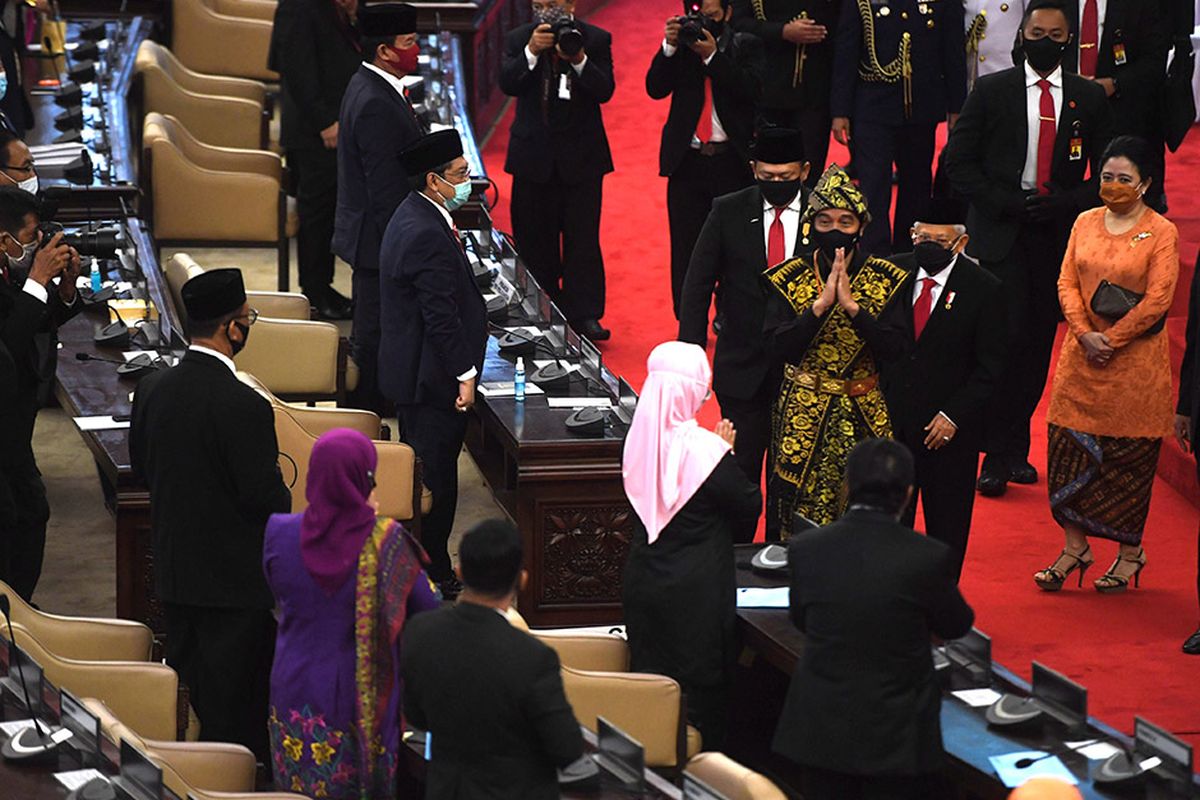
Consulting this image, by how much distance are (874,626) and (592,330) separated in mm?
4756

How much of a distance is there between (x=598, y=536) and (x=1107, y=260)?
71.1 inches

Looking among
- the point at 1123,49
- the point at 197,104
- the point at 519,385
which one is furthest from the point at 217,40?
the point at 1123,49

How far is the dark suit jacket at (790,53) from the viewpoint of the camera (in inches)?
329

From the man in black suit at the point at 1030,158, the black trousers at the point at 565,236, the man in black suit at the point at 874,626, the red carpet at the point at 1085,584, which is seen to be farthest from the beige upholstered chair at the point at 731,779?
the black trousers at the point at 565,236

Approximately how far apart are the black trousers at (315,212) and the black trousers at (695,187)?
1.56 metres

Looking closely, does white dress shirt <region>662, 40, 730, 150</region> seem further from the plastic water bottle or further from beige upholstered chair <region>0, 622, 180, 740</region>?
beige upholstered chair <region>0, 622, 180, 740</region>

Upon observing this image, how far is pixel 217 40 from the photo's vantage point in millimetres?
11383

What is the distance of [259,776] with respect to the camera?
5.27 meters

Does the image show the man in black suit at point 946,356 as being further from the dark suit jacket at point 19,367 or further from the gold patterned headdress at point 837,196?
the dark suit jacket at point 19,367

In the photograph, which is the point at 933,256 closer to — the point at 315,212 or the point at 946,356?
the point at 946,356

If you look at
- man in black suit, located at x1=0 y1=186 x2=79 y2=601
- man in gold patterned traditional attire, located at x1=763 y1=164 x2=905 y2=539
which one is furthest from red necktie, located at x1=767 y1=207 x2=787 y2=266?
man in black suit, located at x1=0 y1=186 x2=79 y2=601

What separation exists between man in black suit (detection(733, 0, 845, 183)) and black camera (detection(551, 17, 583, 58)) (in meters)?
0.69

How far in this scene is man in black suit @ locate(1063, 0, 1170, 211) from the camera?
7.88m

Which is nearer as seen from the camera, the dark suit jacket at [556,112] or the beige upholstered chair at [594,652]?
the beige upholstered chair at [594,652]
